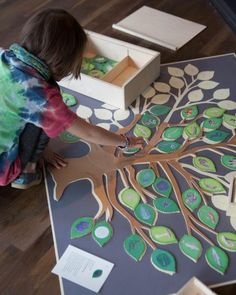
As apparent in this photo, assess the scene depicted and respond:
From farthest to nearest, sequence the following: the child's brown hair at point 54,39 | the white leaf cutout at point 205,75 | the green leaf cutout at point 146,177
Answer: the white leaf cutout at point 205,75
the green leaf cutout at point 146,177
the child's brown hair at point 54,39

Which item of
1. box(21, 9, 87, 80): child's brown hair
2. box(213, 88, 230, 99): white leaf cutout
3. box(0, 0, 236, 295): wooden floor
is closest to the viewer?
box(21, 9, 87, 80): child's brown hair

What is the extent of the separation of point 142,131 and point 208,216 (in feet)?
1.52

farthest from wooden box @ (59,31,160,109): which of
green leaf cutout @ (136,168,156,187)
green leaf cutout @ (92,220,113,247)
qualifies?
green leaf cutout @ (92,220,113,247)

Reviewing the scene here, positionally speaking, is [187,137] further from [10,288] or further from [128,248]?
[10,288]

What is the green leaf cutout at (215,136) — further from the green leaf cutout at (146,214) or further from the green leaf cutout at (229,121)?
the green leaf cutout at (146,214)

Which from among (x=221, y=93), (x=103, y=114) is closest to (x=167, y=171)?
(x=103, y=114)

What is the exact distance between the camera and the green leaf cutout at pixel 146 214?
1.31 meters

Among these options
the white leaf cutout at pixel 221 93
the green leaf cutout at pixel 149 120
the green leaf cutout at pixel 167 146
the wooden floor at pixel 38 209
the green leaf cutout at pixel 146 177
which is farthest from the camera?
the white leaf cutout at pixel 221 93

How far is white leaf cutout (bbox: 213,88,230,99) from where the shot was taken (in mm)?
1747

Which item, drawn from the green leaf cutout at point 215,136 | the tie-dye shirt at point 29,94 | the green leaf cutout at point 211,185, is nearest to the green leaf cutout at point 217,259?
the green leaf cutout at point 211,185

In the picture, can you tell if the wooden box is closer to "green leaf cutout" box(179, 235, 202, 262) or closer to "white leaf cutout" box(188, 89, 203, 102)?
"white leaf cutout" box(188, 89, 203, 102)

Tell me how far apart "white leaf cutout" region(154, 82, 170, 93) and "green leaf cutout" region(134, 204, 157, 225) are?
0.65 metres

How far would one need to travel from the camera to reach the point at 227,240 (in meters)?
1.24

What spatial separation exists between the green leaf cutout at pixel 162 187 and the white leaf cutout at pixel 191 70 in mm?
676
